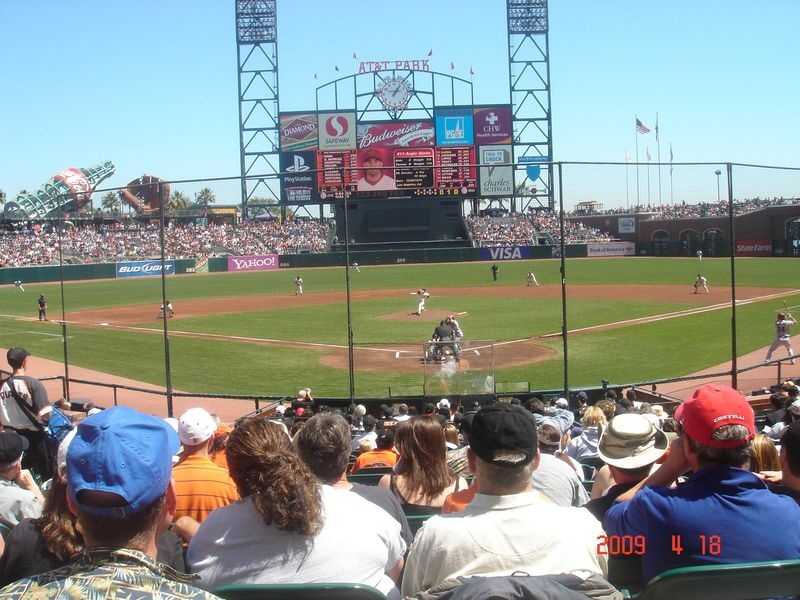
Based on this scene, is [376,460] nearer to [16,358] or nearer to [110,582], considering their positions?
[16,358]

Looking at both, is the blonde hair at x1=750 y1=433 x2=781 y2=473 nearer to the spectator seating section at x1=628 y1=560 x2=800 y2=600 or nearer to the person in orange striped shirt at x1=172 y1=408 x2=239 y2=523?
the spectator seating section at x1=628 y1=560 x2=800 y2=600

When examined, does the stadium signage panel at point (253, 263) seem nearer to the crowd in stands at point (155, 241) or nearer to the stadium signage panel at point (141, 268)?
the crowd in stands at point (155, 241)

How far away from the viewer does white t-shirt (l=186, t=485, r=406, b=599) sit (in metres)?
3.19

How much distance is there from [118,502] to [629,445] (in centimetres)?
285

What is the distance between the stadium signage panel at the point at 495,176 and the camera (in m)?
78.1

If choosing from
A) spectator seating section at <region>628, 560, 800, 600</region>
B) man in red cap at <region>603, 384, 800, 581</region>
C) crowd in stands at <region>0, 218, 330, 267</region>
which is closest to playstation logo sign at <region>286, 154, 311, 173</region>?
crowd in stands at <region>0, 218, 330, 267</region>

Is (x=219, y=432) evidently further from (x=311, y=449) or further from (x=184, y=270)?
(x=184, y=270)

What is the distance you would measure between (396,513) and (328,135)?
78.5 meters

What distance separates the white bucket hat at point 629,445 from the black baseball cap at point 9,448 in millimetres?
3739

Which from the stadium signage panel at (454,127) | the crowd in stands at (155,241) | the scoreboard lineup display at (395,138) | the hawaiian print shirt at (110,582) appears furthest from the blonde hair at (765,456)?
the stadium signage panel at (454,127)

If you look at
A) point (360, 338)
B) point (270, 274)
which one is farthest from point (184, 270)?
point (360, 338)

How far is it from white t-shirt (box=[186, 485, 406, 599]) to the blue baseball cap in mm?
979

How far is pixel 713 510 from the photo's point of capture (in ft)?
10.7

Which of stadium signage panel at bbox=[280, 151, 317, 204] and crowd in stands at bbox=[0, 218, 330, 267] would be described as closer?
crowd in stands at bbox=[0, 218, 330, 267]
